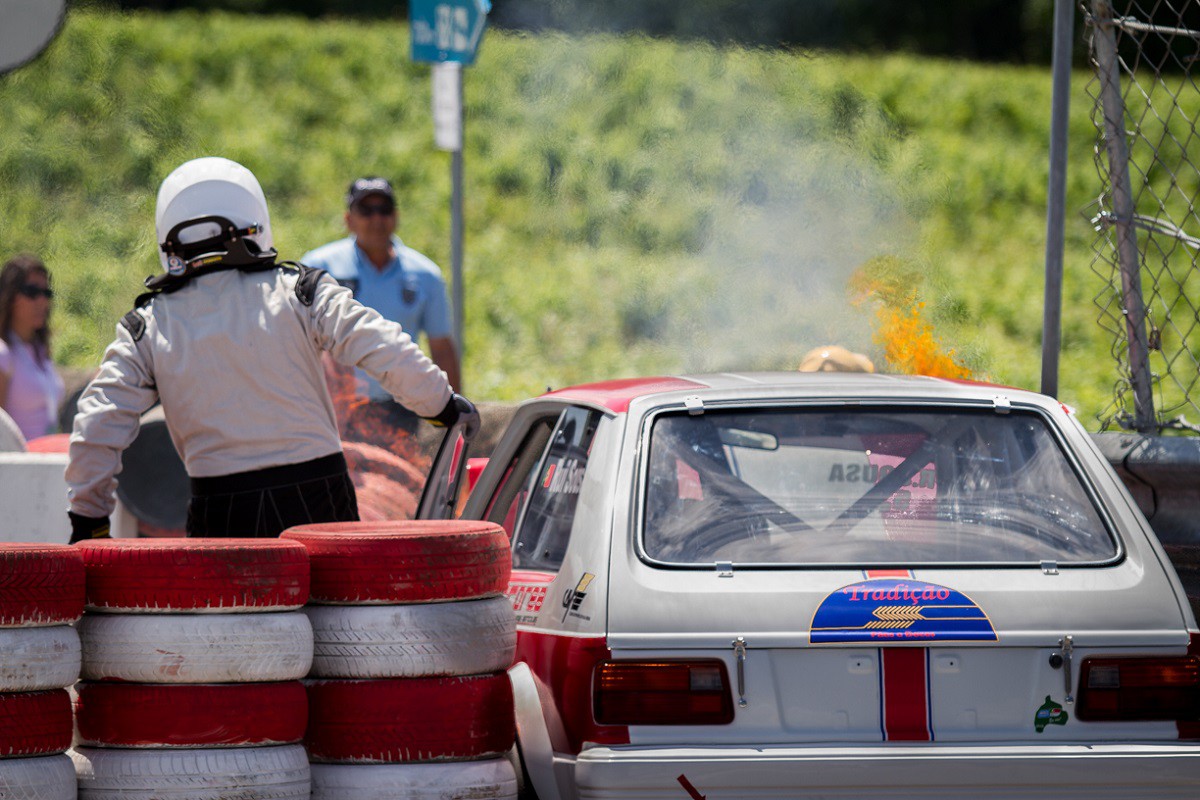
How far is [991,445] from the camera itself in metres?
4.09

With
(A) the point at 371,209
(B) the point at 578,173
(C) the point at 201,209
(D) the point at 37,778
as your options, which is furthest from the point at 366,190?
(B) the point at 578,173

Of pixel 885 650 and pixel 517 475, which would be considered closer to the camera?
pixel 885 650

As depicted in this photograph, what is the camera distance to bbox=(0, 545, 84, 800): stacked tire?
10.9ft

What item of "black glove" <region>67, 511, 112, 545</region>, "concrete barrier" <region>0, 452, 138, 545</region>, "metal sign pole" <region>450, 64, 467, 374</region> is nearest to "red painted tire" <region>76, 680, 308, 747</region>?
"black glove" <region>67, 511, 112, 545</region>

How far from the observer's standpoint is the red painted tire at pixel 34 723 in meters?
3.33

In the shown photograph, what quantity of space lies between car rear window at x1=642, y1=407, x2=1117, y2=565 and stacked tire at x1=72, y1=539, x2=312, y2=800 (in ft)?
3.08

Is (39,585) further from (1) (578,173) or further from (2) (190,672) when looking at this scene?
(1) (578,173)

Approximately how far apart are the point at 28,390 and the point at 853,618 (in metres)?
6.90

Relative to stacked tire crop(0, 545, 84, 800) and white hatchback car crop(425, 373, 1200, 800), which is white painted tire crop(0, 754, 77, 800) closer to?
stacked tire crop(0, 545, 84, 800)

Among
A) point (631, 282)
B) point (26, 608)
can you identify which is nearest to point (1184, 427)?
point (26, 608)

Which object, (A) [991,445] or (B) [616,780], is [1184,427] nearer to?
(A) [991,445]

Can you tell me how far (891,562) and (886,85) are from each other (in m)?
29.6

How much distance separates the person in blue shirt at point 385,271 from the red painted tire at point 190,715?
4961 mm

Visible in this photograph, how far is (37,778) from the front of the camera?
333 cm
